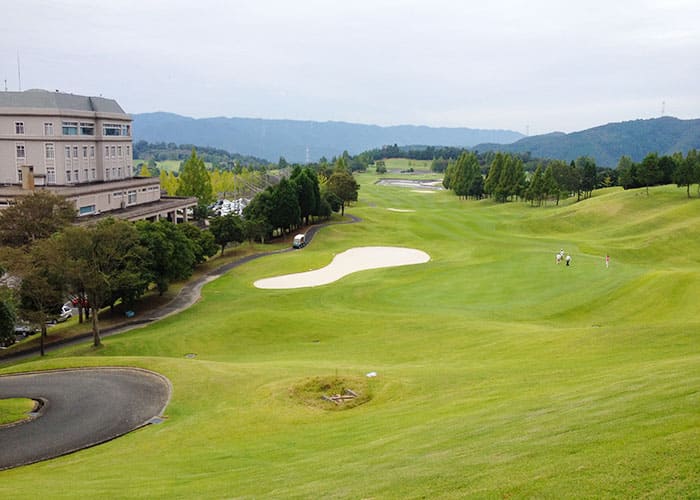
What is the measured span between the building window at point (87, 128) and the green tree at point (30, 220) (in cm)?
2581

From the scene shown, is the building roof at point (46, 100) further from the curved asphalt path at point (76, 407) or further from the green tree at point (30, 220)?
the curved asphalt path at point (76, 407)

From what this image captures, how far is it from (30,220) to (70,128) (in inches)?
1042

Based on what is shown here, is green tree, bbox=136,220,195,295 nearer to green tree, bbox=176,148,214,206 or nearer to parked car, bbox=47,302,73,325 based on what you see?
parked car, bbox=47,302,73,325

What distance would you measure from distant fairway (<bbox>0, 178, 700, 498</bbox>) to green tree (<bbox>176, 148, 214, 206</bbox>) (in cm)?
5224

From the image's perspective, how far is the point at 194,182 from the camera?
102 metres

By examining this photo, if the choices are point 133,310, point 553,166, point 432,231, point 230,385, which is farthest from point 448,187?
point 230,385

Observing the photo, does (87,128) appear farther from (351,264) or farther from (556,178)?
(556,178)

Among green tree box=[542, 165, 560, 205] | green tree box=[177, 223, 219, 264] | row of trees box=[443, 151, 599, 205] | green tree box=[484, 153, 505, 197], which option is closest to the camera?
green tree box=[177, 223, 219, 264]

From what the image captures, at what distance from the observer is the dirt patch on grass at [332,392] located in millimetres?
21156

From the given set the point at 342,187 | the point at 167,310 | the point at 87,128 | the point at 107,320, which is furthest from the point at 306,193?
the point at 107,320

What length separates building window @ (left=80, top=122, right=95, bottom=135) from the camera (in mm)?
75688

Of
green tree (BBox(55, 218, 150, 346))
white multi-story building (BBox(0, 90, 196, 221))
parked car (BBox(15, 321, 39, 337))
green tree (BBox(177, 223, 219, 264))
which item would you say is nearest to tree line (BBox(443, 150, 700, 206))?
green tree (BBox(177, 223, 219, 264))

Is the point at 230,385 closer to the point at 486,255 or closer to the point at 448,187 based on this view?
the point at 486,255

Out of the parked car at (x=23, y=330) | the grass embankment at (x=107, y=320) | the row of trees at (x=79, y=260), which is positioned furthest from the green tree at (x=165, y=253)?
the parked car at (x=23, y=330)
